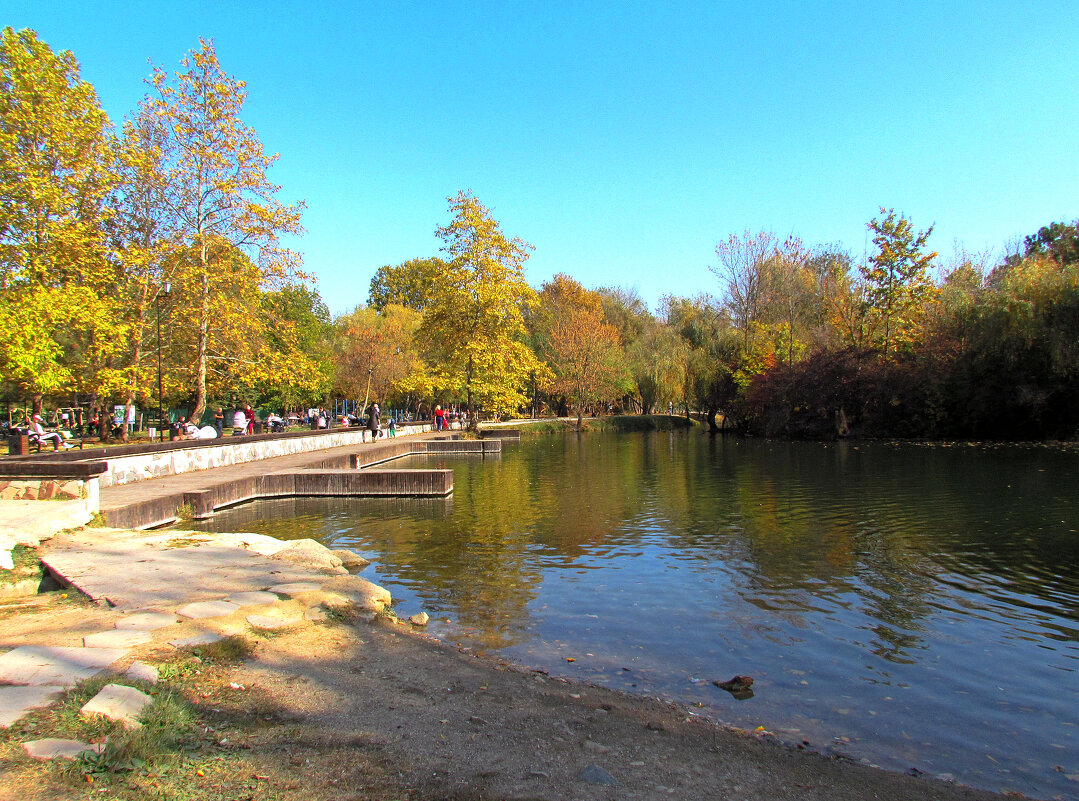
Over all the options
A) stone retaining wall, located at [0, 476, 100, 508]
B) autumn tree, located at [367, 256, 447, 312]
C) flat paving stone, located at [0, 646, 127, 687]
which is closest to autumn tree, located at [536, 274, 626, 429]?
autumn tree, located at [367, 256, 447, 312]

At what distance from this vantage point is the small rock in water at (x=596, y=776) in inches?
135

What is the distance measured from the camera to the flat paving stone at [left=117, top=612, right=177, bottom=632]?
4.93 meters

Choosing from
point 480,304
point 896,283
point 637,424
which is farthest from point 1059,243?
point 480,304

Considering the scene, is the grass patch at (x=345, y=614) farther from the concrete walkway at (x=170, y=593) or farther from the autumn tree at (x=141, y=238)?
the autumn tree at (x=141, y=238)

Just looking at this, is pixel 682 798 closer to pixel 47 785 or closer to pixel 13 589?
pixel 47 785

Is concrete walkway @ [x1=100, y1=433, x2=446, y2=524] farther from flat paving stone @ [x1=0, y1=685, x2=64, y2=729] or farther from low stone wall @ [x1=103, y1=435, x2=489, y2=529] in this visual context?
flat paving stone @ [x1=0, y1=685, x2=64, y2=729]

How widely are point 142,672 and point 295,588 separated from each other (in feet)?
7.75

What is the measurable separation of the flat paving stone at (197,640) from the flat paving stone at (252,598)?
0.79 meters

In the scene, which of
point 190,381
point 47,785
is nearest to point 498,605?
point 47,785

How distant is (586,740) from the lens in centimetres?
399

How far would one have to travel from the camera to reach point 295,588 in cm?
638

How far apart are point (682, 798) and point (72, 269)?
24.2 m

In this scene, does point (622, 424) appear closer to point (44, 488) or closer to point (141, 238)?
point (141, 238)

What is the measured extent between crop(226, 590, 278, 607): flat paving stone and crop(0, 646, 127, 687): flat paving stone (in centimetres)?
128
